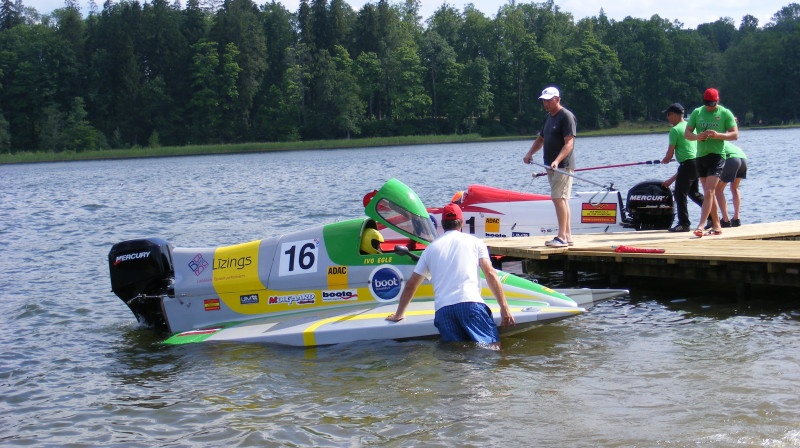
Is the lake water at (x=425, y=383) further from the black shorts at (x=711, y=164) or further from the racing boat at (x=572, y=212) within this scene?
the black shorts at (x=711, y=164)

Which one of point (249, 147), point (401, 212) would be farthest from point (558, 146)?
point (249, 147)

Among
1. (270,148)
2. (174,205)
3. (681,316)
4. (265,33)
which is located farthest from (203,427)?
(265,33)

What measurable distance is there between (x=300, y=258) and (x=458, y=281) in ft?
8.07

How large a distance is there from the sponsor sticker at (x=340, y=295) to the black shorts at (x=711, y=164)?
5740mm

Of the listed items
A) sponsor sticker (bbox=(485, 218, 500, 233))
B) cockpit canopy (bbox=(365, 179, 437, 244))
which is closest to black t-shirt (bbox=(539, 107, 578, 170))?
cockpit canopy (bbox=(365, 179, 437, 244))

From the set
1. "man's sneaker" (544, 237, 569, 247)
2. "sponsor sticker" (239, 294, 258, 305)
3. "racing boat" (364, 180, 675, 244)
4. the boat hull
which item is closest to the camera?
the boat hull

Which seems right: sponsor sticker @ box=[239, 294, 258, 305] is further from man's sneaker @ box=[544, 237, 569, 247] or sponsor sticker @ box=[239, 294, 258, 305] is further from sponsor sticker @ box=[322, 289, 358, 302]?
man's sneaker @ box=[544, 237, 569, 247]

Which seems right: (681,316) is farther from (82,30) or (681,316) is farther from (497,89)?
(82,30)

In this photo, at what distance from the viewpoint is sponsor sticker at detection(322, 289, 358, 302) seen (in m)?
9.55

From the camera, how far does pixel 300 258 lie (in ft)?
31.8

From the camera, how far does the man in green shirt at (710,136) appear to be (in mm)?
11500

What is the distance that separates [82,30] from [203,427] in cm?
11286

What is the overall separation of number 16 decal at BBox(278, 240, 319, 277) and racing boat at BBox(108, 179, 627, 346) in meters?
0.01

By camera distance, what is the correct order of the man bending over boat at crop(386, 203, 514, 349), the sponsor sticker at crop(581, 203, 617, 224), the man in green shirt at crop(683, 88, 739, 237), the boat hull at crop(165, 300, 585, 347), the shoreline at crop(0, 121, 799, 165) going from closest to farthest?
1. the man bending over boat at crop(386, 203, 514, 349)
2. the boat hull at crop(165, 300, 585, 347)
3. the man in green shirt at crop(683, 88, 739, 237)
4. the sponsor sticker at crop(581, 203, 617, 224)
5. the shoreline at crop(0, 121, 799, 165)
